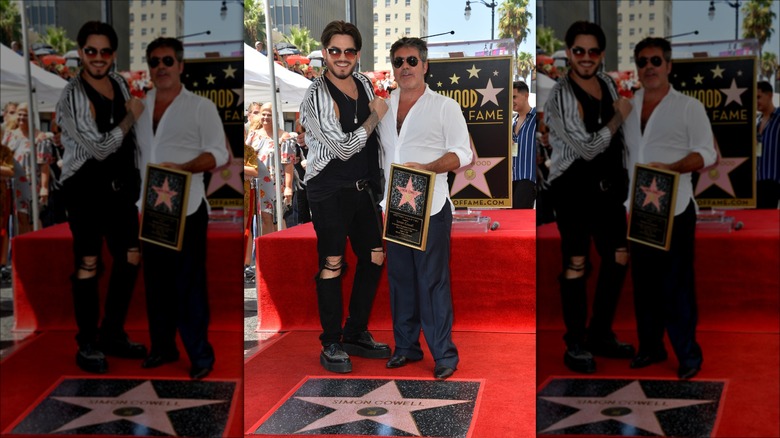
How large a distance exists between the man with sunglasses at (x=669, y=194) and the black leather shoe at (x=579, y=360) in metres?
0.04

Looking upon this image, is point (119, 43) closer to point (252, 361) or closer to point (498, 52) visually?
point (498, 52)

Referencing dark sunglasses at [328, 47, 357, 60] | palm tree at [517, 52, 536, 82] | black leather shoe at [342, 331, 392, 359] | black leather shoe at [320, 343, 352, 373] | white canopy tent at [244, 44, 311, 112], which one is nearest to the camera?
white canopy tent at [244, 44, 311, 112]

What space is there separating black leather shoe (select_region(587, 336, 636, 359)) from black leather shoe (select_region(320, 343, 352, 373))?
1.66m

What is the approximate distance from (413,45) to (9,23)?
4.56 feet

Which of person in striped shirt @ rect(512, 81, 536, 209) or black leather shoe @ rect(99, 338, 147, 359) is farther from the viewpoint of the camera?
person in striped shirt @ rect(512, 81, 536, 209)

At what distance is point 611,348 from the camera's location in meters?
0.75

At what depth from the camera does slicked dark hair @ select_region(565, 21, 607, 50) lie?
28.2 inches

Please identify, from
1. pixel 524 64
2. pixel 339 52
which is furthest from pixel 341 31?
pixel 524 64

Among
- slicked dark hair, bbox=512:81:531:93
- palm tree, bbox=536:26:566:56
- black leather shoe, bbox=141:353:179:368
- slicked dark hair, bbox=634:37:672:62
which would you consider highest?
A: slicked dark hair, bbox=512:81:531:93

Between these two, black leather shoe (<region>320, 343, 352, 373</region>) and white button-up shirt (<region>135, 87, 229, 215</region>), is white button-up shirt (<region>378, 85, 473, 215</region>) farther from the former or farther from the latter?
white button-up shirt (<region>135, 87, 229, 215</region>)

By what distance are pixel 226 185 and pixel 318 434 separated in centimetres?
118

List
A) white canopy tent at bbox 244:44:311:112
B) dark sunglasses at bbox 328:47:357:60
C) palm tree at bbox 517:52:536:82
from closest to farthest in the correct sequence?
white canopy tent at bbox 244:44:311:112 < dark sunglasses at bbox 328:47:357:60 < palm tree at bbox 517:52:536:82

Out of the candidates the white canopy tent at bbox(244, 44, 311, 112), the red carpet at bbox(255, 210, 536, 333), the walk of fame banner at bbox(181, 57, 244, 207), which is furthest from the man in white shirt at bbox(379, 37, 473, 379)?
the walk of fame banner at bbox(181, 57, 244, 207)

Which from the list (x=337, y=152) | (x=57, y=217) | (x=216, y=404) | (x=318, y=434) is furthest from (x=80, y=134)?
(x=337, y=152)
